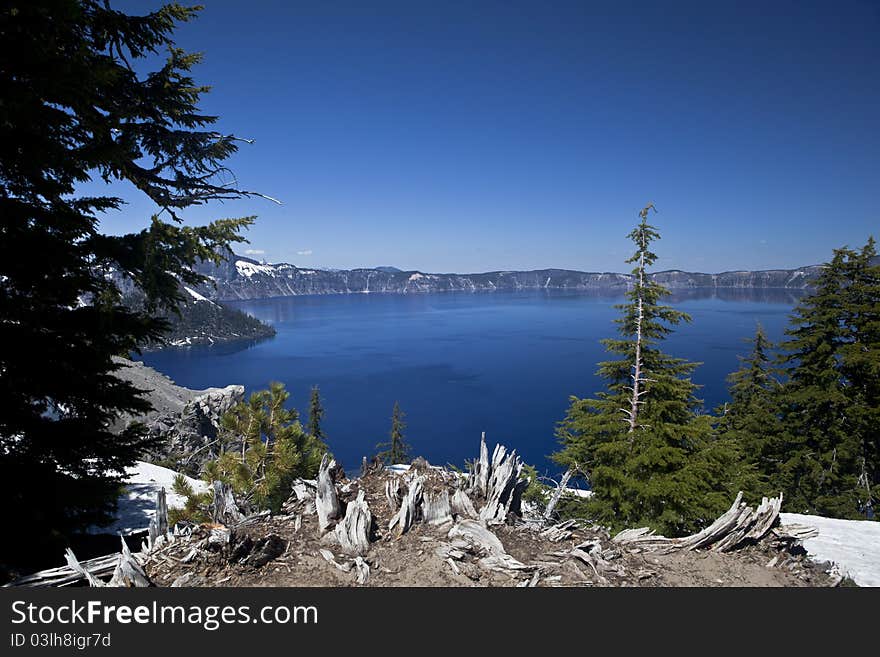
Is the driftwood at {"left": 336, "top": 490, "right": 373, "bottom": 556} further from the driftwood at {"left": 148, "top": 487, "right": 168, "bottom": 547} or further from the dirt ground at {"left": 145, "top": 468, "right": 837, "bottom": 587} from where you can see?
the driftwood at {"left": 148, "top": 487, "right": 168, "bottom": 547}

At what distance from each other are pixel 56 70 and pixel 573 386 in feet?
303

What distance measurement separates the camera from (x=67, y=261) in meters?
5.95

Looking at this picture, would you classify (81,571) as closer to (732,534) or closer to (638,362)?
(732,534)

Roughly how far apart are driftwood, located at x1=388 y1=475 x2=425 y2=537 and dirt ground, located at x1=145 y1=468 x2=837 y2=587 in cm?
10

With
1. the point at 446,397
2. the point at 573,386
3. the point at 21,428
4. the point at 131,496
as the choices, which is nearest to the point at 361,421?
the point at 446,397

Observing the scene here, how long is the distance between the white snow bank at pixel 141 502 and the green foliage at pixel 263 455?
2303mm

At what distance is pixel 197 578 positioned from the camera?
4.09 meters

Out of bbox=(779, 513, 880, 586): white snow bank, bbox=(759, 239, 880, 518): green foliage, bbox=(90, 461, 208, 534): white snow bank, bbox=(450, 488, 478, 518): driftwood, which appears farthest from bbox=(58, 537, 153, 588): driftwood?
bbox=(759, 239, 880, 518): green foliage

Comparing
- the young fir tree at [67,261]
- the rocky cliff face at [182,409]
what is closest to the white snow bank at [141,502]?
the young fir tree at [67,261]

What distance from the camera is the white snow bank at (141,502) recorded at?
11192 millimetres

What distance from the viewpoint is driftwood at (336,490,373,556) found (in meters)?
4.78

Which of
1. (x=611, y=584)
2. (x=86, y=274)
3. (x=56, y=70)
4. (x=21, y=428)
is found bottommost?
(x=611, y=584)

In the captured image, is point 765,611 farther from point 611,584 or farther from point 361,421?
point 361,421

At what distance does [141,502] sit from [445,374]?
96.7m
